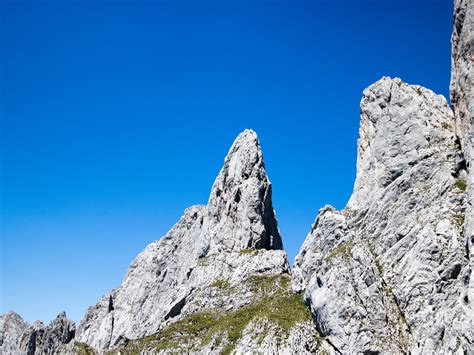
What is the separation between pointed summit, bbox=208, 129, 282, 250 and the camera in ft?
558

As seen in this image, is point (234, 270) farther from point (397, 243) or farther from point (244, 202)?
point (397, 243)

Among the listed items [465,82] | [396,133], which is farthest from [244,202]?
[465,82]

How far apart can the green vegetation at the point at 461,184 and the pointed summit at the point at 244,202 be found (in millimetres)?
73780

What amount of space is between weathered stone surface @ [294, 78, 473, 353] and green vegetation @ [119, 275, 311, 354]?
5897 millimetres

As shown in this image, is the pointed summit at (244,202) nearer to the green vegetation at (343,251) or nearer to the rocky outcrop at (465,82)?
the green vegetation at (343,251)

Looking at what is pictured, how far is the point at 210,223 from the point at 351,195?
63.9 metres

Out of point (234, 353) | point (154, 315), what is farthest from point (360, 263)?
point (154, 315)

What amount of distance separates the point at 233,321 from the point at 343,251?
35337 mm

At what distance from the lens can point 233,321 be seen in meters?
135

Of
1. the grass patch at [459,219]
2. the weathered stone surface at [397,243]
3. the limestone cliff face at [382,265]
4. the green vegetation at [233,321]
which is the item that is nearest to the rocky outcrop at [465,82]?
the limestone cliff face at [382,265]

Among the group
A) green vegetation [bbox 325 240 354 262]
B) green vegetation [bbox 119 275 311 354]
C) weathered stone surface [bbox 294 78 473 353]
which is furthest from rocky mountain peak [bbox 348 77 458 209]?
green vegetation [bbox 119 275 311 354]

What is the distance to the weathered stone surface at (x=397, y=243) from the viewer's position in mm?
96812

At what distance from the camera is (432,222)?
341 ft

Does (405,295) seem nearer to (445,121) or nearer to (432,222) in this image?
(432,222)
